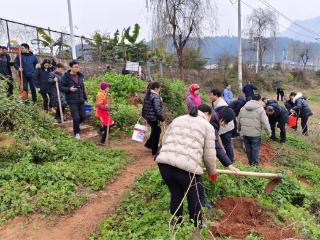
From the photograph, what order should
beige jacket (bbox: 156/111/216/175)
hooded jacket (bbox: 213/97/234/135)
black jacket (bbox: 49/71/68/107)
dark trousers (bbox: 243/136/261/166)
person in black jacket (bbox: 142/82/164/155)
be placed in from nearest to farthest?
1. beige jacket (bbox: 156/111/216/175)
2. hooded jacket (bbox: 213/97/234/135)
3. person in black jacket (bbox: 142/82/164/155)
4. dark trousers (bbox: 243/136/261/166)
5. black jacket (bbox: 49/71/68/107)

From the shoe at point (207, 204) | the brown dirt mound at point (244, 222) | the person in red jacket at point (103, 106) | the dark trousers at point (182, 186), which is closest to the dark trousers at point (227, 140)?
the brown dirt mound at point (244, 222)

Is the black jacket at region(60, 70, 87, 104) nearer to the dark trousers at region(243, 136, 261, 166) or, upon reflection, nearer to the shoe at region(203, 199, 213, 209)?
the dark trousers at region(243, 136, 261, 166)

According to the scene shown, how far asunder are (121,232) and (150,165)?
3.30 m

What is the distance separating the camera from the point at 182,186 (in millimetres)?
4828

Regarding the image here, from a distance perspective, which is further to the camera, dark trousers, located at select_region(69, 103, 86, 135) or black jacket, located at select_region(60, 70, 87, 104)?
dark trousers, located at select_region(69, 103, 86, 135)

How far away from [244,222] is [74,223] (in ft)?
7.88

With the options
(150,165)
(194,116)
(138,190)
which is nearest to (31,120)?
(150,165)

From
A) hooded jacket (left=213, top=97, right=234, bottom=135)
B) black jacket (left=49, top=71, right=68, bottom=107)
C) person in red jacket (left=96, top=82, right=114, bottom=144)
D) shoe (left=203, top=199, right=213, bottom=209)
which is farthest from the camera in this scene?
black jacket (left=49, top=71, right=68, bottom=107)

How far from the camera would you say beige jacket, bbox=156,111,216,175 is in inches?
183

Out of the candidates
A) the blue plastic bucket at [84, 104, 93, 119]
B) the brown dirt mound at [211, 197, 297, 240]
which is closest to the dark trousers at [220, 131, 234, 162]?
the brown dirt mound at [211, 197, 297, 240]

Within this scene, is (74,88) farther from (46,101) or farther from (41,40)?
(41,40)

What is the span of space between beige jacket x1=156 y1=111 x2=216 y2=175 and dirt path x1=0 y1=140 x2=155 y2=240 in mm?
1757

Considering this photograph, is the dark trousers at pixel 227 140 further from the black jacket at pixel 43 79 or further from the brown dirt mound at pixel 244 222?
the black jacket at pixel 43 79

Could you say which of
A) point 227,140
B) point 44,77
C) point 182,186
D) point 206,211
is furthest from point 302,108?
point 182,186
